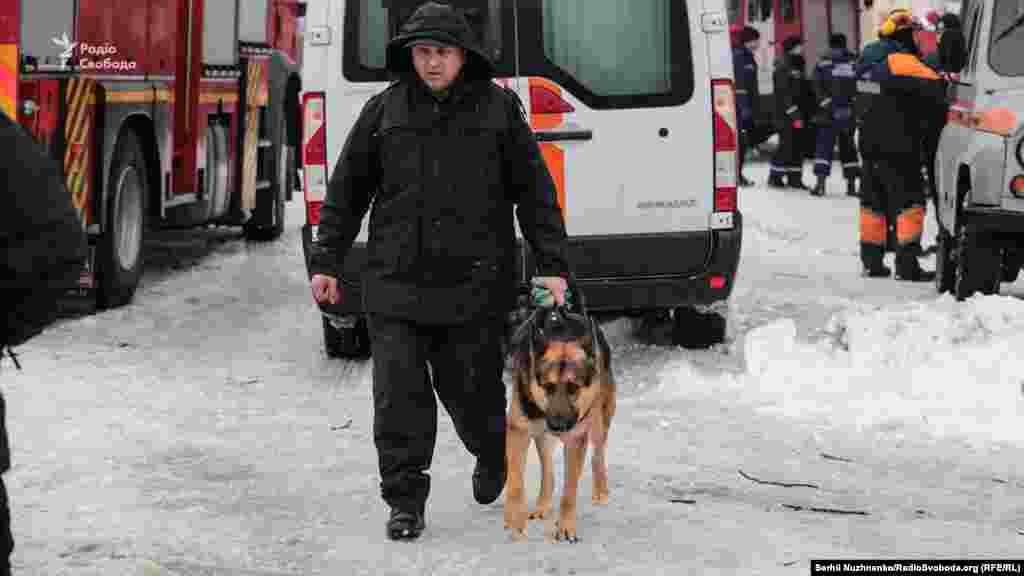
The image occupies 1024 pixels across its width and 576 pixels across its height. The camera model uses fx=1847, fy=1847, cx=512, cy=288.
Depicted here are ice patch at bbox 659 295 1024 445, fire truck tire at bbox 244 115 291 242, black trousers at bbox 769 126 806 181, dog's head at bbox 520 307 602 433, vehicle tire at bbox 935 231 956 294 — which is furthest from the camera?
black trousers at bbox 769 126 806 181

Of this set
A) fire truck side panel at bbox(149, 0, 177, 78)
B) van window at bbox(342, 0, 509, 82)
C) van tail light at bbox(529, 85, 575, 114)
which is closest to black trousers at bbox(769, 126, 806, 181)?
fire truck side panel at bbox(149, 0, 177, 78)

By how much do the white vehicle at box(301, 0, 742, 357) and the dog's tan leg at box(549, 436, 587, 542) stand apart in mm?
3429

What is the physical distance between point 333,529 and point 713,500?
1415mm

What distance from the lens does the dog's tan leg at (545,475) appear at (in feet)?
19.9

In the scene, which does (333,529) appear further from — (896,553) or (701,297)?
(701,297)

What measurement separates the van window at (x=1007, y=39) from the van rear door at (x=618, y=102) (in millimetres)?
2997

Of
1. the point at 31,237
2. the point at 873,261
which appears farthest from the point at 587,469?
the point at 873,261

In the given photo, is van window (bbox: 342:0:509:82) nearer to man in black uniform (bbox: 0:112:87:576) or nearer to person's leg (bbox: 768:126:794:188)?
man in black uniform (bbox: 0:112:87:576)

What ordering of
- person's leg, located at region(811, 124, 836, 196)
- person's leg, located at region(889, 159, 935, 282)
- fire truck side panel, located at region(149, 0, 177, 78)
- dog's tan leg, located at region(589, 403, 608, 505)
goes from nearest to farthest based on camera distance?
dog's tan leg, located at region(589, 403, 608, 505) → fire truck side panel, located at region(149, 0, 177, 78) → person's leg, located at region(889, 159, 935, 282) → person's leg, located at region(811, 124, 836, 196)

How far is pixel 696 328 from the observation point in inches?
400

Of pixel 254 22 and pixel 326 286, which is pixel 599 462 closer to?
pixel 326 286

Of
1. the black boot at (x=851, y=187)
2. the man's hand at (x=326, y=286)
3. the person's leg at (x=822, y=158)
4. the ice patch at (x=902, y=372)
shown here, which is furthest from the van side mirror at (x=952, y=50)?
the black boot at (x=851, y=187)

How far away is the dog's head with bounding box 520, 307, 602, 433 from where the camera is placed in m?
5.72

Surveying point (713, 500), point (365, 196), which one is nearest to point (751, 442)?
point (713, 500)
